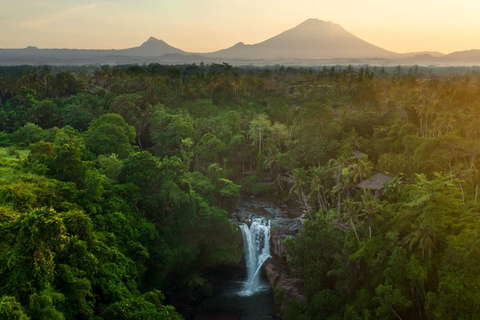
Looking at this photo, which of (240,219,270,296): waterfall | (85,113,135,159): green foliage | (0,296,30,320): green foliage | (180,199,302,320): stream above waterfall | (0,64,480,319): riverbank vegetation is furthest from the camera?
(85,113,135,159): green foliage

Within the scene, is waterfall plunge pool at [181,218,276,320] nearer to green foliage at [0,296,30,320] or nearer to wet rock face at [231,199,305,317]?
wet rock face at [231,199,305,317]

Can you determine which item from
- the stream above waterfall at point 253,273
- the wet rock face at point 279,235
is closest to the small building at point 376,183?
the wet rock face at point 279,235

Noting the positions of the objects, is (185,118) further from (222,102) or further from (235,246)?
(235,246)

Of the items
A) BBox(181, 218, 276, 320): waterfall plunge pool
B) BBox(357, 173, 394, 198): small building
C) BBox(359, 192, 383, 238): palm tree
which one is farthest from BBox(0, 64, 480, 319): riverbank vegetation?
BBox(181, 218, 276, 320): waterfall plunge pool

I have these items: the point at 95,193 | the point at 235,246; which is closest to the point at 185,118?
the point at 235,246

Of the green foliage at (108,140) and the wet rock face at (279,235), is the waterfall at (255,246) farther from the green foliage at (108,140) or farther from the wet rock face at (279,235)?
the green foliage at (108,140)

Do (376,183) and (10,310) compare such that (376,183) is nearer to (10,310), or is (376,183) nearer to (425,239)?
(425,239)
